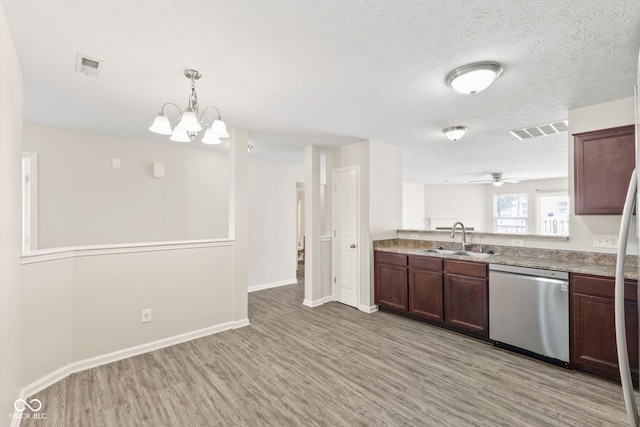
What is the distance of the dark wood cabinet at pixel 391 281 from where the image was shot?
3806mm

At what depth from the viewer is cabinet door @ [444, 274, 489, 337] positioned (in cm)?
304

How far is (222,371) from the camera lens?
249 centimetres

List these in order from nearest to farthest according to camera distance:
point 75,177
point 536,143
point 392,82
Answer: point 392,82, point 75,177, point 536,143

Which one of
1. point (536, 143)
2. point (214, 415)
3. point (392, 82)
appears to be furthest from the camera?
point (536, 143)

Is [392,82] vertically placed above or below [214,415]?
above

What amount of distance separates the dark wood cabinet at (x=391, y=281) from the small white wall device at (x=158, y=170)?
3.39 metres

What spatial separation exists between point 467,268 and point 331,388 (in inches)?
77.0

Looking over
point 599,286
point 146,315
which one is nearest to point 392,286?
point 599,286

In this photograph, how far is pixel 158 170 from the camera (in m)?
4.23

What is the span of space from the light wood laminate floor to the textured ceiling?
2.45 m

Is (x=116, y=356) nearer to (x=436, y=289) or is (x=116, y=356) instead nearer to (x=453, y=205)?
(x=436, y=289)

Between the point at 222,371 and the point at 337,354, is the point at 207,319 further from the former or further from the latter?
the point at 337,354

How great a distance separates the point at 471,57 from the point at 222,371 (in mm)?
3156

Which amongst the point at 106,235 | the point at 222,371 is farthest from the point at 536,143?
the point at 106,235
